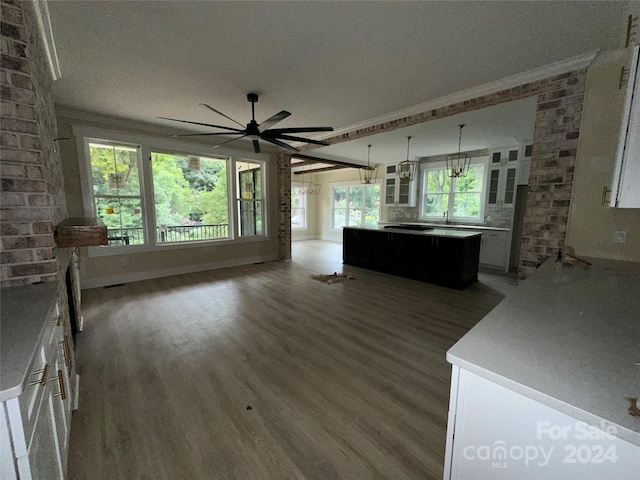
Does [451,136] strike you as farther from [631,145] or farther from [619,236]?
[631,145]

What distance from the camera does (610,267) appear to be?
2.07 meters

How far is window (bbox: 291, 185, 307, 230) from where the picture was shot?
9.80 meters

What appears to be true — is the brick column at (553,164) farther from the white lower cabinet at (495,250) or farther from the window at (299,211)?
the window at (299,211)

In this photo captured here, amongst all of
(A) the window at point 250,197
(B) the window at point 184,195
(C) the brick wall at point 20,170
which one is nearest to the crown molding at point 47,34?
(C) the brick wall at point 20,170

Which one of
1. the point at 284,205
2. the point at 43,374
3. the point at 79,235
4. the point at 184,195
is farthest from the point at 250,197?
the point at 43,374

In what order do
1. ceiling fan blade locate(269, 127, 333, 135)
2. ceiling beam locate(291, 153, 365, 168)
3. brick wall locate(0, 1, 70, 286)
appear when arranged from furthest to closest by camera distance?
1. ceiling beam locate(291, 153, 365, 168)
2. ceiling fan blade locate(269, 127, 333, 135)
3. brick wall locate(0, 1, 70, 286)

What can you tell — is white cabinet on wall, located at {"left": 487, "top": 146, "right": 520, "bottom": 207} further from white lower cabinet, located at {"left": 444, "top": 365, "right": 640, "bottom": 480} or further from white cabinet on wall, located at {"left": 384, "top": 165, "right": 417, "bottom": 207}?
white lower cabinet, located at {"left": 444, "top": 365, "right": 640, "bottom": 480}

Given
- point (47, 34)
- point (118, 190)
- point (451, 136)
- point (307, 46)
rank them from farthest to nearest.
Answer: point (451, 136) < point (118, 190) < point (307, 46) < point (47, 34)

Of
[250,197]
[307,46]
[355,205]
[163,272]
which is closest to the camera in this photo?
[307,46]

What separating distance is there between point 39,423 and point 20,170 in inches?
44.5

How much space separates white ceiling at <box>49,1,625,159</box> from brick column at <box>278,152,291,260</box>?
2.56 meters

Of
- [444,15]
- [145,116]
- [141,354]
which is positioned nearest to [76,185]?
[145,116]

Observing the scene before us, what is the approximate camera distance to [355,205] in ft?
30.1

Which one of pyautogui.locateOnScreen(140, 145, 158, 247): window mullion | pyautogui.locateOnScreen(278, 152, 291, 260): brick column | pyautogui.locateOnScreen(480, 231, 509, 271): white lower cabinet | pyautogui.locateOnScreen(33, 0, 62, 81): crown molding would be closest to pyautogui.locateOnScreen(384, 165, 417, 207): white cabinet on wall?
pyautogui.locateOnScreen(480, 231, 509, 271): white lower cabinet
